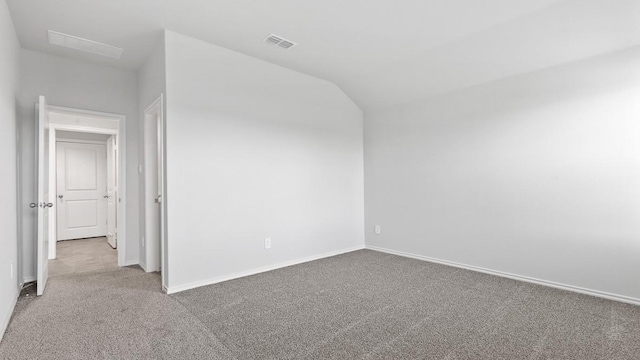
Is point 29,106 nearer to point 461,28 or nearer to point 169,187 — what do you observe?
point 169,187

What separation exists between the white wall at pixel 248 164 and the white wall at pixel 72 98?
1.45 metres

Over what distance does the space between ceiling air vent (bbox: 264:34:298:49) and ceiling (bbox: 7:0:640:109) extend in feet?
0.22

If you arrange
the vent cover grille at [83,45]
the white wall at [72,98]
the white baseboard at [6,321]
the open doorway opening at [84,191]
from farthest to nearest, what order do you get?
1. the open doorway opening at [84,191]
2. the white wall at [72,98]
3. the vent cover grille at [83,45]
4. the white baseboard at [6,321]

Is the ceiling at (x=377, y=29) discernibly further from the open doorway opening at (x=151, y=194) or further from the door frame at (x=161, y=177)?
the open doorway opening at (x=151, y=194)

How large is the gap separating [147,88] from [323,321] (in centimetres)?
334

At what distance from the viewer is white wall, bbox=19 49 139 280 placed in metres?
3.38

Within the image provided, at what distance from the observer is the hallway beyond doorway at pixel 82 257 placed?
3.92m

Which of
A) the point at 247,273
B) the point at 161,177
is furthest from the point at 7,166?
the point at 247,273

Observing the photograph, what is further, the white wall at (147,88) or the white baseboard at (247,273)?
the white wall at (147,88)

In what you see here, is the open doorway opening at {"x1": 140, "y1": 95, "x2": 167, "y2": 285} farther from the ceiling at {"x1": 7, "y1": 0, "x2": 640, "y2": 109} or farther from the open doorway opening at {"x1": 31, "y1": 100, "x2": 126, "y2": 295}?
the open doorway opening at {"x1": 31, "y1": 100, "x2": 126, "y2": 295}

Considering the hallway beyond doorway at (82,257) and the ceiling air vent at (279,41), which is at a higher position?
the ceiling air vent at (279,41)

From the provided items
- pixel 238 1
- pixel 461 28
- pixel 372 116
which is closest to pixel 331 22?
pixel 238 1

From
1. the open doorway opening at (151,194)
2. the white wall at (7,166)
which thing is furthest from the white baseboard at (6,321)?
the open doorway opening at (151,194)

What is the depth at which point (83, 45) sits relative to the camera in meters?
3.33
